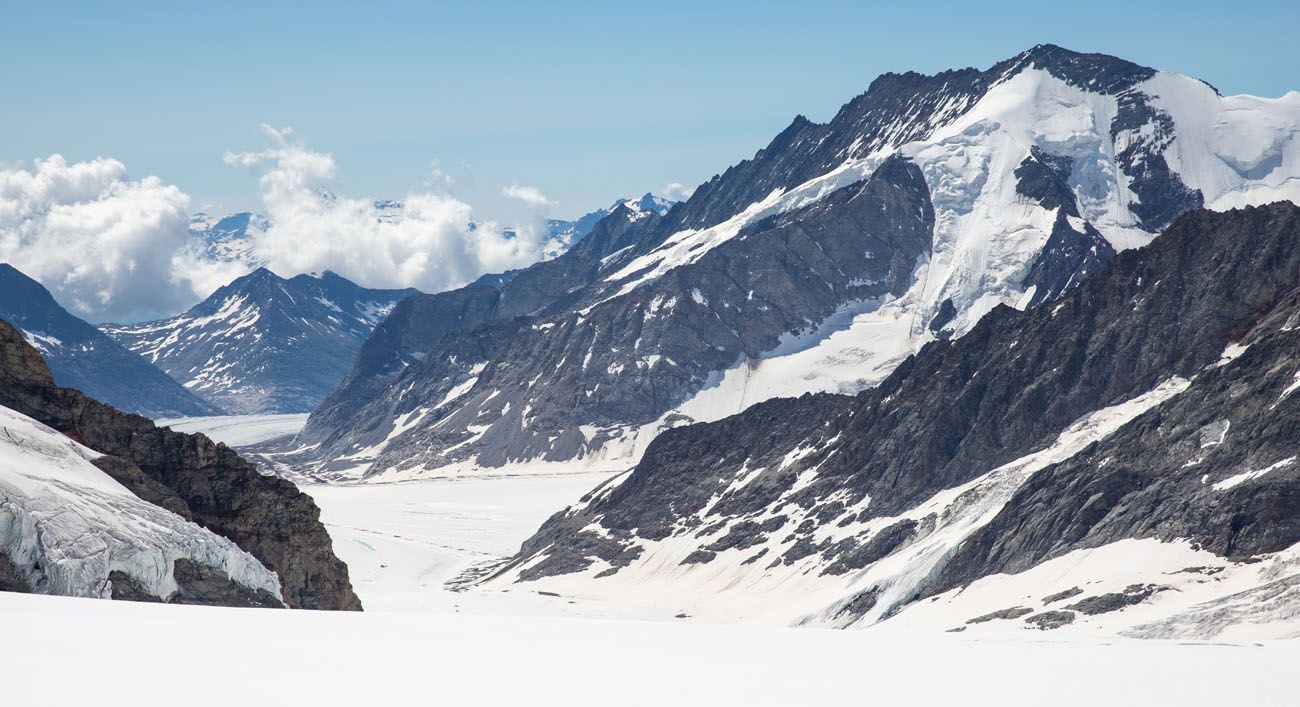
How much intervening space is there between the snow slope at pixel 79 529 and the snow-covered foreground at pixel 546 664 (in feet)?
42.5

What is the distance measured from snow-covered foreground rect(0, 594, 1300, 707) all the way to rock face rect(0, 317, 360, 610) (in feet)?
116

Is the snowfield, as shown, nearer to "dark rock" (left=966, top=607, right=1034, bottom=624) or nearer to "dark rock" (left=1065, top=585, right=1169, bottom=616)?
"dark rock" (left=1065, top=585, right=1169, bottom=616)

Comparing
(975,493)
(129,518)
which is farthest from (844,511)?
(129,518)

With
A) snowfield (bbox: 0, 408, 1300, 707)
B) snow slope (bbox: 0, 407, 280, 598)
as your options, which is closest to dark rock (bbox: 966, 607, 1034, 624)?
snowfield (bbox: 0, 408, 1300, 707)

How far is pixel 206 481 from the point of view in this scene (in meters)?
76.6

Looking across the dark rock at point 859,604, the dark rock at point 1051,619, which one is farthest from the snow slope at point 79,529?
the dark rock at point 859,604

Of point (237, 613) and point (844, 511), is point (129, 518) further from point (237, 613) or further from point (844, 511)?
point (844, 511)

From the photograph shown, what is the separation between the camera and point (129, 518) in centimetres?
5647

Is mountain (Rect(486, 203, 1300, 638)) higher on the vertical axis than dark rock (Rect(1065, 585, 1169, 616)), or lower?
higher

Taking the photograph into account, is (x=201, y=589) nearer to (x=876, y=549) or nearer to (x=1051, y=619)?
(x=1051, y=619)

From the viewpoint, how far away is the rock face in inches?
2813

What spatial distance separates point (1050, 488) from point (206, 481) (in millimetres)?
84579

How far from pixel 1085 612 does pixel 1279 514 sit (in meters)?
17.7

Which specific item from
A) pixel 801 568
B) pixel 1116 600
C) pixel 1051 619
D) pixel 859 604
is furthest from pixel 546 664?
pixel 801 568
